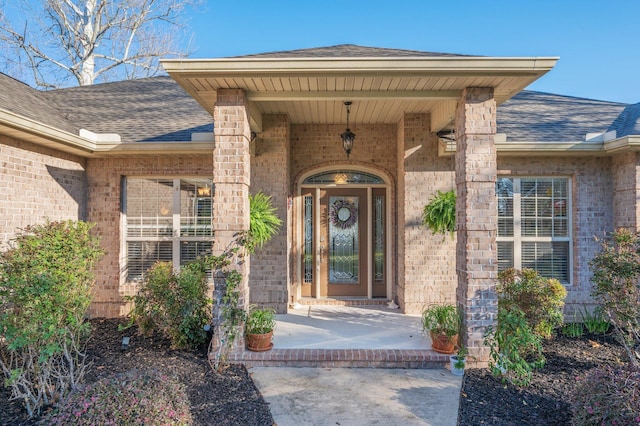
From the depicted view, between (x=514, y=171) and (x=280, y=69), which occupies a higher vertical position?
(x=280, y=69)

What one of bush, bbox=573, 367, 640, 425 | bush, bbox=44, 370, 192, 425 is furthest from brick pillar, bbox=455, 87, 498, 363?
bush, bbox=44, 370, 192, 425

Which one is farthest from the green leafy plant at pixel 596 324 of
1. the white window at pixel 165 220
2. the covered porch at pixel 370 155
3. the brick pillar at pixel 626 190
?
the white window at pixel 165 220

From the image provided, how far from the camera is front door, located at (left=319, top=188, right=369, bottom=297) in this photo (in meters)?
7.24

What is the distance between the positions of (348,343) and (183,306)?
83.9 inches

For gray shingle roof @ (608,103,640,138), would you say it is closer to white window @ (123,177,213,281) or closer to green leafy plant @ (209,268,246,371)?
green leafy plant @ (209,268,246,371)

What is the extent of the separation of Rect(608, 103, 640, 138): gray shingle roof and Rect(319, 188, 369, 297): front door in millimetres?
4306

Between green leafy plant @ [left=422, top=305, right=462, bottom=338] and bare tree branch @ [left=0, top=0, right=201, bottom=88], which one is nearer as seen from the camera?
green leafy plant @ [left=422, top=305, right=462, bottom=338]

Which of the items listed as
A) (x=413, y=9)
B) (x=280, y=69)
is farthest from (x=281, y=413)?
(x=413, y=9)

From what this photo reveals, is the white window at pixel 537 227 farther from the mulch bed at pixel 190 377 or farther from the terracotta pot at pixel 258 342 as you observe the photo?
the mulch bed at pixel 190 377

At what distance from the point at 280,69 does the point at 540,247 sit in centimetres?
535

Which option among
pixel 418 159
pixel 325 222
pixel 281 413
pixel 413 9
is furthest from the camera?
pixel 413 9

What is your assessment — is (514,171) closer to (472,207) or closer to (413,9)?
(472,207)

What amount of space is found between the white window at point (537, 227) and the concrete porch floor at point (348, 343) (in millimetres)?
2165

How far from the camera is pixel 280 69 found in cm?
409
